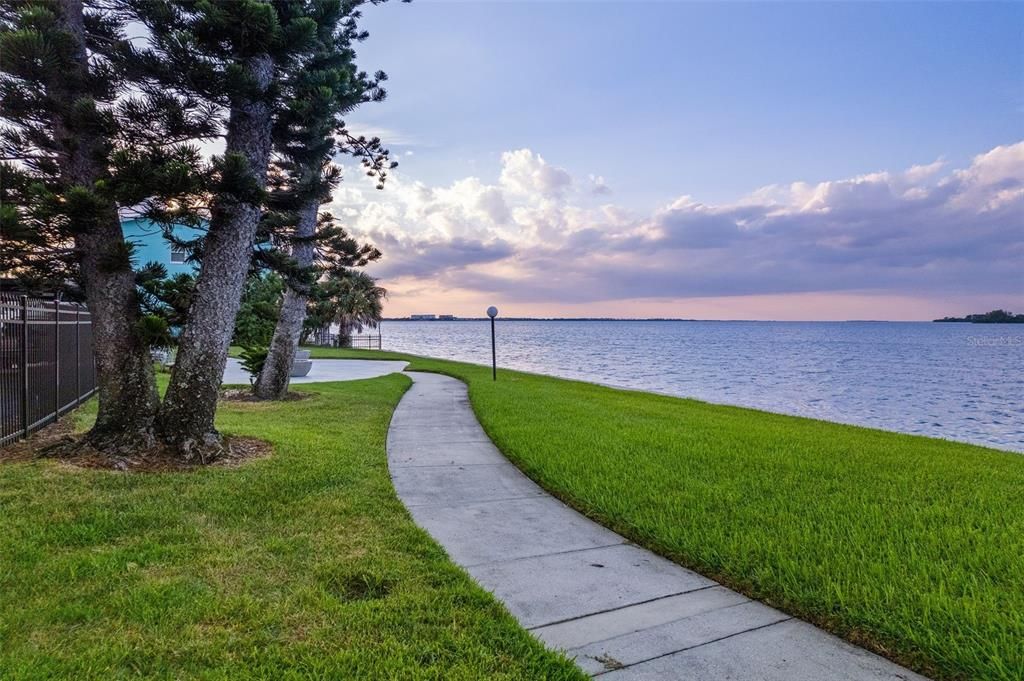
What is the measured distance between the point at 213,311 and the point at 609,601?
4707 millimetres

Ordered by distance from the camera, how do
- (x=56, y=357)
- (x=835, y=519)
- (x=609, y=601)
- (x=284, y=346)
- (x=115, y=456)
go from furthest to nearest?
(x=284, y=346)
(x=56, y=357)
(x=115, y=456)
(x=835, y=519)
(x=609, y=601)

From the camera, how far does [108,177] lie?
489cm

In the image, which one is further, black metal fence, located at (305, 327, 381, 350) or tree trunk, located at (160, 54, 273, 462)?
black metal fence, located at (305, 327, 381, 350)

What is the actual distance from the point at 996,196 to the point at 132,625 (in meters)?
28.4

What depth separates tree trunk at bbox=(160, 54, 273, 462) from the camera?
5398 mm

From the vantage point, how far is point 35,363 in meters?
6.39

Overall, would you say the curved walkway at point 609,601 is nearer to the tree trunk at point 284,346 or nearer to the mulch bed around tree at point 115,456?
the mulch bed around tree at point 115,456

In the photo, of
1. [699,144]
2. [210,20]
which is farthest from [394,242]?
[210,20]

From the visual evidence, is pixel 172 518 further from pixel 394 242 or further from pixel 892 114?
pixel 394 242

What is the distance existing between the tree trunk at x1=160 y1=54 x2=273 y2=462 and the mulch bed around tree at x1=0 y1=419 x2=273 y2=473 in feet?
0.43

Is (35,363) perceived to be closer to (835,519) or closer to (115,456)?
(115,456)

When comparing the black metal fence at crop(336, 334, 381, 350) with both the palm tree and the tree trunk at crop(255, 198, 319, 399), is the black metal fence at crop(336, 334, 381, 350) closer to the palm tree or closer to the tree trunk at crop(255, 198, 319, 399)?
the palm tree

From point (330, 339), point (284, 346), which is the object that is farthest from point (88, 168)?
point (330, 339)

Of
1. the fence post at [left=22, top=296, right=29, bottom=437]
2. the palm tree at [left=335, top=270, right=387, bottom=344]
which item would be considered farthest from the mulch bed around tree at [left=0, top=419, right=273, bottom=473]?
the palm tree at [left=335, top=270, right=387, bottom=344]
